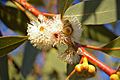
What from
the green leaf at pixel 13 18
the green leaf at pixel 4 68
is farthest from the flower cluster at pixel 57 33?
the green leaf at pixel 13 18

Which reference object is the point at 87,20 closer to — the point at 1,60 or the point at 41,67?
the point at 1,60

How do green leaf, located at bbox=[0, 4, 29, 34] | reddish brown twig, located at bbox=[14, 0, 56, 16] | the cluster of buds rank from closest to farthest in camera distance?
the cluster of buds < reddish brown twig, located at bbox=[14, 0, 56, 16] < green leaf, located at bbox=[0, 4, 29, 34]

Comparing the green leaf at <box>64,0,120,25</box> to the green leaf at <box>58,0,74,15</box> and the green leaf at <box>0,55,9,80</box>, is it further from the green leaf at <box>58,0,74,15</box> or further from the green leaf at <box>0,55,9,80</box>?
the green leaf at <box>0,55,9,80</box>

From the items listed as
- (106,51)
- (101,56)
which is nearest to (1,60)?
(101,56)

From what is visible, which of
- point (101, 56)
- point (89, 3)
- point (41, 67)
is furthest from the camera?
point (41, 67)

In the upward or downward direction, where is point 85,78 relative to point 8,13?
downward

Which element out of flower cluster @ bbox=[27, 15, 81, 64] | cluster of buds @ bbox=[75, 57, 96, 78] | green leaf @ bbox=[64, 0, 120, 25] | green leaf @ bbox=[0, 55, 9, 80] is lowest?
green leaf @ bbox=[0, 55, 9, 80]

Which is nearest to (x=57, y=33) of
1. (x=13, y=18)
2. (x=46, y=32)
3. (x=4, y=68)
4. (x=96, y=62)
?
(x=46, y=32)

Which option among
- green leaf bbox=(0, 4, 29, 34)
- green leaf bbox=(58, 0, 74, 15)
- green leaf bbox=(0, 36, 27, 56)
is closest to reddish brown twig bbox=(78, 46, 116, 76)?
green leaf bbox=(58, 0, 74, 15)

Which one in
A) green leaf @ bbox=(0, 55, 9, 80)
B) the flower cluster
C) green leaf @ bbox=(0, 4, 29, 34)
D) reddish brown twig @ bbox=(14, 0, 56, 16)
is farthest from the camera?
green leaf @ bbox=(0, 4, 29, 34)
